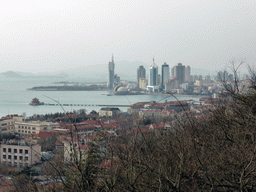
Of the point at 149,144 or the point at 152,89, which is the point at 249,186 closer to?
the point at 149,144

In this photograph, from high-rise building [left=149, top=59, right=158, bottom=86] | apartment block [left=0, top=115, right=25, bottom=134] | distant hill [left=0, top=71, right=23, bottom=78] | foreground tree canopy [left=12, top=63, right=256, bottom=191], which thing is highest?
distant hill [left=0, top=71, right=23, bottom=78]

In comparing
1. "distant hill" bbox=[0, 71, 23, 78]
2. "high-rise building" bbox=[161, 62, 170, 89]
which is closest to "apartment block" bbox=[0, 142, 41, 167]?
"high-rise building" bbox=[161, 62, 170, 89]

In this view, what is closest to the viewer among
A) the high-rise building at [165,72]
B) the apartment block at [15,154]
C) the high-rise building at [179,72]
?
the apartment block at [15,154]

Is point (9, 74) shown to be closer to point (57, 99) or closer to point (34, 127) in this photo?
point (57, 99)

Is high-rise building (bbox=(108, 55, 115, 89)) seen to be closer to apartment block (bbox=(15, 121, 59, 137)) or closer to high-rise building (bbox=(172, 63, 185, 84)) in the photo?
high-rise building (bbox=(172, 63, 185, 84))

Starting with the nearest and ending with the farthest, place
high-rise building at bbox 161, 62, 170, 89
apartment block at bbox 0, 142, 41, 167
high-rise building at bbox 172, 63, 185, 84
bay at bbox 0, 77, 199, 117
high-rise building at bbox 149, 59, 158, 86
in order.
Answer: apartment block at bbox 0, 142, 41, 167 → bay at bbox 0, 77, 199, 117 → high-rise building at bbox 149, 59, 158, 86 → high-rise building at bbox 161, 62, 170, 89 → high-rise building at bbox 172, 63, 185, 84

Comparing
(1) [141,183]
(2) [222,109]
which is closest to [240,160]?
(1) [141,183]

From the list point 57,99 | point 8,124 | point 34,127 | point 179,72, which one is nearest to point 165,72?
point 179,72

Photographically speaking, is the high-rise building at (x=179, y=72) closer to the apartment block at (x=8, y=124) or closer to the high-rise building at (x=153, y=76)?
the high-rise building at (x=153, y=76)

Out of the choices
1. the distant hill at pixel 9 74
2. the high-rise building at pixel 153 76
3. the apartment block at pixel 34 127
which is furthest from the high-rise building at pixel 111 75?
the distant hill at pixel 9 74

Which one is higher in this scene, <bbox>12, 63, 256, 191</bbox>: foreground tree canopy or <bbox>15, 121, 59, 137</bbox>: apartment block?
<bbox>12, 63, 256, 191</bbox>: foreground tree canopy

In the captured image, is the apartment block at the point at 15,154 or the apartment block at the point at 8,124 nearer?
the apartment block at the point at 15,154
